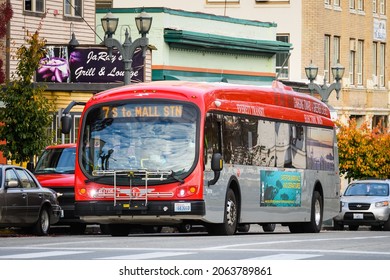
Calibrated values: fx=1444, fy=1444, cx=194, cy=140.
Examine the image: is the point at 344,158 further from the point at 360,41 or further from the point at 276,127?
the point at 276,127

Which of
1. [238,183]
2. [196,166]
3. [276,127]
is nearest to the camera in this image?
[196,166]

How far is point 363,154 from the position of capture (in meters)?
54.7

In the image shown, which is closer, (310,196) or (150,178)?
(150,178)

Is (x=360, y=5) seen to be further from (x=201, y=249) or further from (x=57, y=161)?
(x=201, y=249)

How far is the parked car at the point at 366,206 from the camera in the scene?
1661 inches

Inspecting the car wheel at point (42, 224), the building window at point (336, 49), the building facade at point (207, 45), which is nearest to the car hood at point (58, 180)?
the car wheel at point (42, 224)

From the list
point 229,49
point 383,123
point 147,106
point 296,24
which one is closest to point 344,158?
point 229,49

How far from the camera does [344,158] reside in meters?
54.7

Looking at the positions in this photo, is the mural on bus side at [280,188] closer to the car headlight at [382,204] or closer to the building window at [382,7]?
the car headlight at [382,204]

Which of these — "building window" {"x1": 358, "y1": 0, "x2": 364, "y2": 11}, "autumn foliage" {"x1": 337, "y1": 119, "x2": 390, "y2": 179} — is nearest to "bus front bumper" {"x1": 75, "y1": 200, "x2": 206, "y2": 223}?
"autumn foliage" {"x1": 337, "y1": 119, "x2": 390, "y2": 179}

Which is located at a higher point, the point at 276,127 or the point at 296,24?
the point at 296,24

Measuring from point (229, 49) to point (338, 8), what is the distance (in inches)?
563

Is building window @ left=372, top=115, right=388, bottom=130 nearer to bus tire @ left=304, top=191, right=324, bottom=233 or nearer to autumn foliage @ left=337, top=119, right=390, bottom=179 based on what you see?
autumn foliage @ left=337, top=119, right=390, bottom=179

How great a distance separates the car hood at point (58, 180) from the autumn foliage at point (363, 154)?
22699 mm
